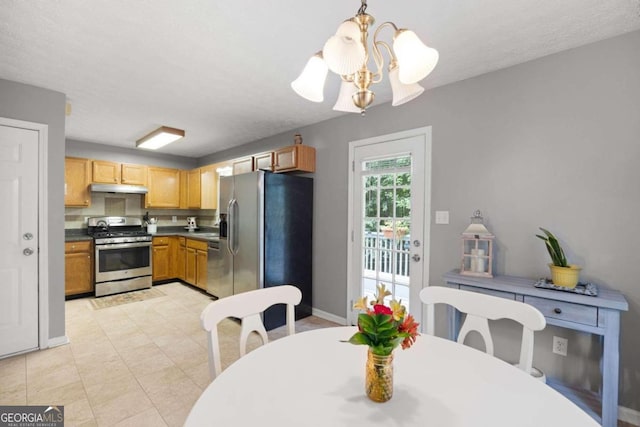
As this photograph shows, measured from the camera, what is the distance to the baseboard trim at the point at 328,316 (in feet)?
10.9

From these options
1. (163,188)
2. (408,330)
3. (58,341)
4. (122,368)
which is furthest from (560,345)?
(163,188)

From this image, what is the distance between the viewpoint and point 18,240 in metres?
2.54

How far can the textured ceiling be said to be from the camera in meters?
1.60

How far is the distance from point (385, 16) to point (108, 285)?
16.2ft

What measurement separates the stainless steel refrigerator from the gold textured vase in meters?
2.42

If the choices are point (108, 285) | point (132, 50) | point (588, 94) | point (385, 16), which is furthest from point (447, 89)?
point (108, 285)

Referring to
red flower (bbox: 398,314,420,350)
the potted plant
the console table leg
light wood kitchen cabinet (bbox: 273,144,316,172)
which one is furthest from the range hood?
the console table leg

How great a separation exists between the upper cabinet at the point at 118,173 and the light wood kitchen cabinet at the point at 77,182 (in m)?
0.11

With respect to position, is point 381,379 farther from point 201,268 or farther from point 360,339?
point 201,268

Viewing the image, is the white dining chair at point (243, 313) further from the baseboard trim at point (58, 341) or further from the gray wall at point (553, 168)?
the baseboard trim at point (58, 341)

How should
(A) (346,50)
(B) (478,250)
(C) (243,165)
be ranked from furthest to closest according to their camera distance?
(C) (243,165), (B) (478,250), (A) (346,50)

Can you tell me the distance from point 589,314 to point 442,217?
45.3 inches

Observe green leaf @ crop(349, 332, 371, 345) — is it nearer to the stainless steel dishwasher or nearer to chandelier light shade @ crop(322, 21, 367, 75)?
chandelier light shade @ crop(322, 21, 367, 75)

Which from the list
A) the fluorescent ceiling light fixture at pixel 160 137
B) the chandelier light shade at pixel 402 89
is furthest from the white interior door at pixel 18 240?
the chandelier light shade at pixel 402 89
